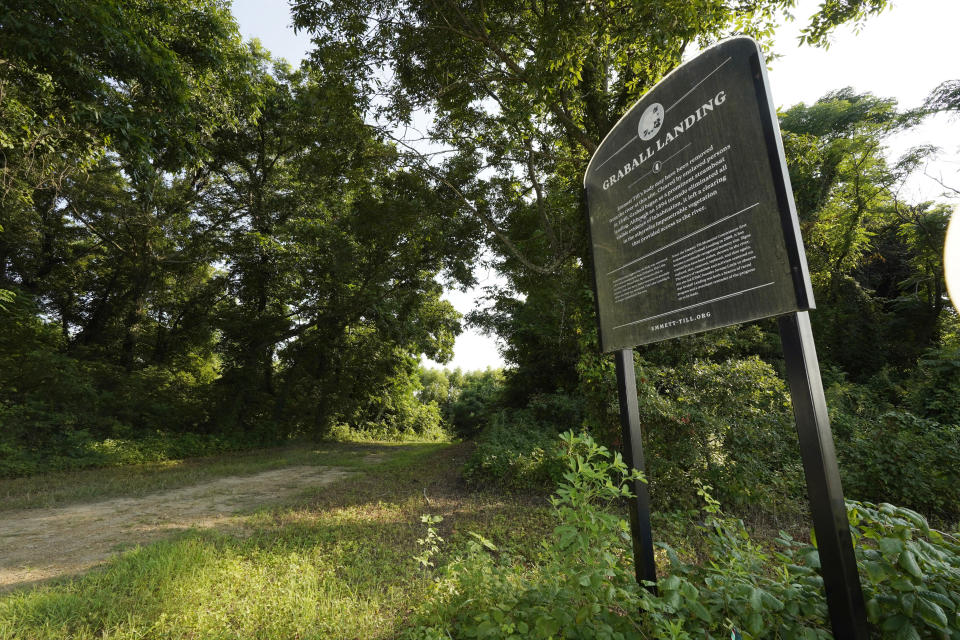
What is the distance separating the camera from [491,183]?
9500 millimetres

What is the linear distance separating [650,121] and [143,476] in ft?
40.7

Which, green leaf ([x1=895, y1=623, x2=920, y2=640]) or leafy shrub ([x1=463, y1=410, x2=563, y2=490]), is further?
leafy shrub ([x1=463, y1=410, x2=563, y2=490])

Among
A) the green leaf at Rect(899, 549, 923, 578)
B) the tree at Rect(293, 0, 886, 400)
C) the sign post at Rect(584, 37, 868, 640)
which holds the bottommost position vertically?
the green leaf at Rect(899, 549, 923, 578)

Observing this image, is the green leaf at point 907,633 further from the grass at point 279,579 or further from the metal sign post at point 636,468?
the grass at point 279,579

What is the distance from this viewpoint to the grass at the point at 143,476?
7.37 meters

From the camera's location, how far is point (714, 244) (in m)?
2.27

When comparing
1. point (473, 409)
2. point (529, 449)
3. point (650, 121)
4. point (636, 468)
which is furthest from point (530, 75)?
point (473, 409)

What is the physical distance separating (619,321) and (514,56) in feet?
19.2

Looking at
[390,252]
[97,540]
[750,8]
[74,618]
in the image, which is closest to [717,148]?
[750,8]

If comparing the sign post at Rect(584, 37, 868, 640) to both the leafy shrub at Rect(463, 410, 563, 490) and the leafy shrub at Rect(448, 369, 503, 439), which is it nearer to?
the leafy shrub at Rect(463, 410, 563, 490)

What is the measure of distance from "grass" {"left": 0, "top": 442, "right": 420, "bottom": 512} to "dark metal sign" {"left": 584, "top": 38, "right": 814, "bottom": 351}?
962cm

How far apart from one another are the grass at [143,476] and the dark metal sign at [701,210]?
962cm

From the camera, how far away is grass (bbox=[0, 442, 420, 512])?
290 inches

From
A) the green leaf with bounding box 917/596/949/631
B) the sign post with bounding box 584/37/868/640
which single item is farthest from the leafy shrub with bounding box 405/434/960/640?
the sign post with bounding box 584/37/868/640
